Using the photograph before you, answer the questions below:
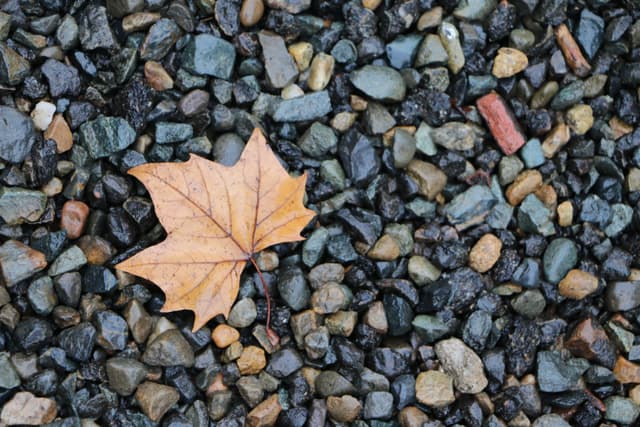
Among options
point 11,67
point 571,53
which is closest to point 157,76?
point 11,67

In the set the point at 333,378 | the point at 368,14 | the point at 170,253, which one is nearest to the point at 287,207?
the point at 170,253

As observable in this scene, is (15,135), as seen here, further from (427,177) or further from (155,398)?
(427,177)

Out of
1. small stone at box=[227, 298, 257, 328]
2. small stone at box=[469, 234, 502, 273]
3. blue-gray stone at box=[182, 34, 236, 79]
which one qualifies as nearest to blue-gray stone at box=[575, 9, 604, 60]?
small stone at box=[469, 234, 502, 273]

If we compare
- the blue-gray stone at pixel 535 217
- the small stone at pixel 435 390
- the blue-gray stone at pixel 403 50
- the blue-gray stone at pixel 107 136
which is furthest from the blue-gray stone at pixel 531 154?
Answer: the blue-gray stone at pixel 107 136

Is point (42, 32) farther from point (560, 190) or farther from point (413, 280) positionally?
point (560, 190)

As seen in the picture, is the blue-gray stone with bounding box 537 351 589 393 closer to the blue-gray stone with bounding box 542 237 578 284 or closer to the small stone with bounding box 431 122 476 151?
the blue-gray stone with bounding box 542 237 578 284

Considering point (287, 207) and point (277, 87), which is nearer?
point (287, 207)
